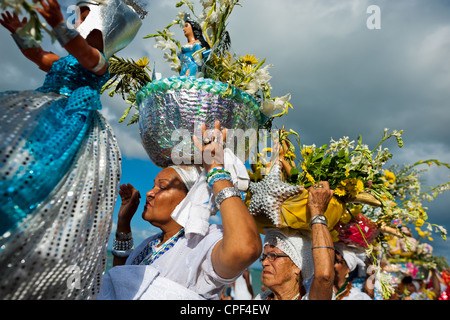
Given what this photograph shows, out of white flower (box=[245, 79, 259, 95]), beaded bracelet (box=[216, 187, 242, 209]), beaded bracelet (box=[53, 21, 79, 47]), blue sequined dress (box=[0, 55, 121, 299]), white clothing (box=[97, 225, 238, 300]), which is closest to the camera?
blue sequined dress (box=[0, 55, 121, 299])

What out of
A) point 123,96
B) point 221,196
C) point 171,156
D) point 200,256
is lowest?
point 200,256

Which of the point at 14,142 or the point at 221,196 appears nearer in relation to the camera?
the point at 14,142

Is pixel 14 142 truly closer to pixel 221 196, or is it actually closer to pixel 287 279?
pixel 221 196

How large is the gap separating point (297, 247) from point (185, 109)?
5.43 ft

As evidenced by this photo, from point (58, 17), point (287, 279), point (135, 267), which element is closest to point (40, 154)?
point (58, 17)

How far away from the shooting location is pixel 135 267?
6.10 feet

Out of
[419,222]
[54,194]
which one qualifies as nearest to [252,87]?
[54,194]

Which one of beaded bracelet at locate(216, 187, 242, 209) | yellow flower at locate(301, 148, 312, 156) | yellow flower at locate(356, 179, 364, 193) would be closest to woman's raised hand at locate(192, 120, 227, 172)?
beaded bracelet at locate(216, 187, 242, 209)

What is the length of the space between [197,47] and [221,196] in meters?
1.20

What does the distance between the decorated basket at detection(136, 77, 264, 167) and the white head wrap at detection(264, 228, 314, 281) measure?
1.14 metres

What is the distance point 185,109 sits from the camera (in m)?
1.92

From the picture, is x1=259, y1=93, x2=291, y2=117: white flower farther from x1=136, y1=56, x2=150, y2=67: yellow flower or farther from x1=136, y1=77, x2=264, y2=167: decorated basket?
x1=136, y1=56, x2=150, y2=67: yellow flower

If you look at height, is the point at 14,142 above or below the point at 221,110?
below

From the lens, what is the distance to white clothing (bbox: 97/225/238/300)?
1709 mm
